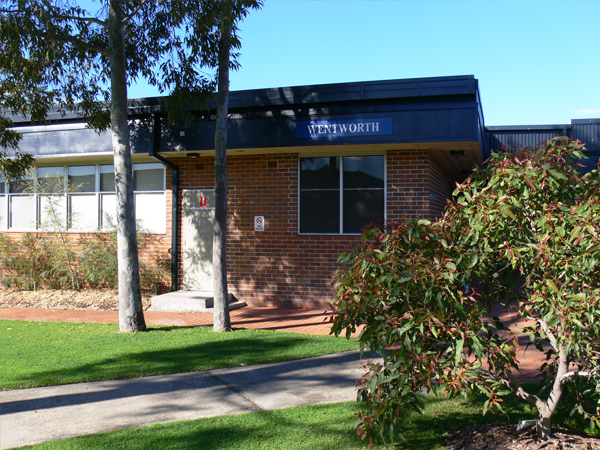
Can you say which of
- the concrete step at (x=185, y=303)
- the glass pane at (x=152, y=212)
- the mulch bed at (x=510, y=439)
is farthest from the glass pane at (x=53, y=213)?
the mulch bed at (x=510, y=439)

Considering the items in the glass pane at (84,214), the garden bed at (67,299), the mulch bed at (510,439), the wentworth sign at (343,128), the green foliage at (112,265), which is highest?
the wentworth sign at (343,128)

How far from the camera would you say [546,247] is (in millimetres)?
3158

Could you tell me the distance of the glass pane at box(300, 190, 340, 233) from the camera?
1125 centimetres

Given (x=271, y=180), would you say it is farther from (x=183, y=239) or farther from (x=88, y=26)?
(x=88, y=26)

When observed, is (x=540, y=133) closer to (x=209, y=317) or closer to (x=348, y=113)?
(x=348, y=113)

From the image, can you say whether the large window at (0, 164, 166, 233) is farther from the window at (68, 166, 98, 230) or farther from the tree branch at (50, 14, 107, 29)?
the tree branch at (50, 14, 107, 29)

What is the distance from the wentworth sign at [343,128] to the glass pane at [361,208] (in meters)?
1.38

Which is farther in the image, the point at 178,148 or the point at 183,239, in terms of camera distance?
the point at 183,239

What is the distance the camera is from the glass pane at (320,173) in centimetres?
1130

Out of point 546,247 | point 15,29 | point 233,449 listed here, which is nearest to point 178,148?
point 15,29

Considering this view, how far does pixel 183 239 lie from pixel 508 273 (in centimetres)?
939

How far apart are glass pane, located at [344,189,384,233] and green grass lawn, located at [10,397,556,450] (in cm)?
637

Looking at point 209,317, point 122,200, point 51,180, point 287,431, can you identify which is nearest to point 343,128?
point 122,200

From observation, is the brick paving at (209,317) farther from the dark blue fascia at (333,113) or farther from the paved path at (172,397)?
the dark blue fascia at (333,113)
